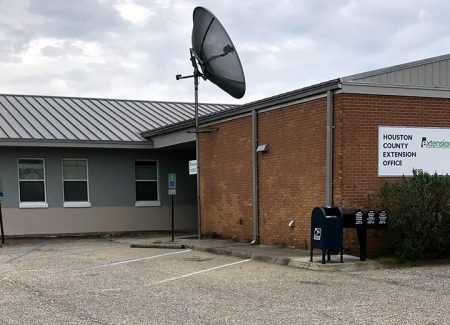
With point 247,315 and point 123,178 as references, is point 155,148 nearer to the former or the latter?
point 123,178

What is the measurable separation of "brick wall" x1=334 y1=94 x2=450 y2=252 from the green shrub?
77 centimetres

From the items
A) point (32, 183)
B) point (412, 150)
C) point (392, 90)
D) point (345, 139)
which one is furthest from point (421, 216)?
point (32, 183)

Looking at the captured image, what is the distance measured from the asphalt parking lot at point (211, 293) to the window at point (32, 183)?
7517 millimetres

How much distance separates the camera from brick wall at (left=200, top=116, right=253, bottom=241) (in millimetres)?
15266

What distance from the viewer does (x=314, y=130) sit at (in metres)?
12.5

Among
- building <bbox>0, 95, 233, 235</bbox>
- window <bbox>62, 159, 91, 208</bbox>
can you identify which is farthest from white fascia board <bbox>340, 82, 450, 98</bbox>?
window <bbox>62, 159, 91, 208</bbox>

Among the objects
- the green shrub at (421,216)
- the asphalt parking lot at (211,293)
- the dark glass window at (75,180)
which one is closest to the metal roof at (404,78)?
the green shrub at (421,216)

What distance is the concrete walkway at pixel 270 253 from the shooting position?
1043cm

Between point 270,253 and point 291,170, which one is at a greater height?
point 291,170

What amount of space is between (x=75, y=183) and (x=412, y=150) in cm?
1278

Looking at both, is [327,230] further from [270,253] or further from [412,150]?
[412,150]

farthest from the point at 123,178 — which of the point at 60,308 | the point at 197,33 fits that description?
the point at 60,308

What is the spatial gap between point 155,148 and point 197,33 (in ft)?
20.9

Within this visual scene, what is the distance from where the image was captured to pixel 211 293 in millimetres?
8359
